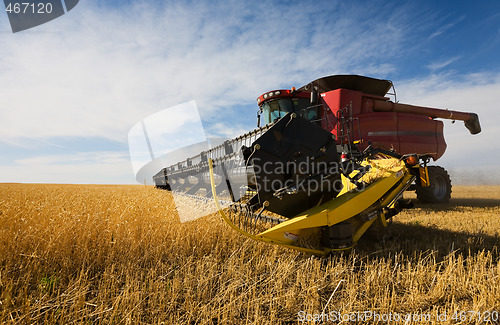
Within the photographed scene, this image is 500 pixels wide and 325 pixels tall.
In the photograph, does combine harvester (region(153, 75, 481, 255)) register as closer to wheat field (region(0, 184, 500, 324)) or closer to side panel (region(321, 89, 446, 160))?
wheat field (region(0, 184, 500, 324))

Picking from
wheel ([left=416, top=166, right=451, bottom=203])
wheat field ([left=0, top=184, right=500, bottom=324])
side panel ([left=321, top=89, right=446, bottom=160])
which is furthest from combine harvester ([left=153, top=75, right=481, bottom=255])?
wheel ([left=416, top=166, right=451, bottom=203])

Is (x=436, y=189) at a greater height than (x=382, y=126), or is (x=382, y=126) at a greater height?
(x=382, y=126)

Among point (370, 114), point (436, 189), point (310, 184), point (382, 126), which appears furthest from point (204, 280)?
point (436, 189)

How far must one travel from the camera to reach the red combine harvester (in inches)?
206

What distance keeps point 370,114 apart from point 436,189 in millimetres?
2654

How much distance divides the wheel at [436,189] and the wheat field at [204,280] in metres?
3.47

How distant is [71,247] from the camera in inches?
82.3

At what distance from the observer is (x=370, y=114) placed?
18.2ft

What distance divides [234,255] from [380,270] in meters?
1.23

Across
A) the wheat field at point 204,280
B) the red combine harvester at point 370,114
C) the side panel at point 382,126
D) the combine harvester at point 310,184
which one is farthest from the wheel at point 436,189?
the wheat field at point 204,280

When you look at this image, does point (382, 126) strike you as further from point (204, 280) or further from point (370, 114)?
point (204, 280)

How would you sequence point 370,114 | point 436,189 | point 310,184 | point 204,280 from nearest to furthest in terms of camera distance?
point 204,280, point 310,184, point 370,114, point 436,189

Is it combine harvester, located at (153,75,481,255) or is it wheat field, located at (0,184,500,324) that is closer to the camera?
wheat field, located at (0,184,500,324)

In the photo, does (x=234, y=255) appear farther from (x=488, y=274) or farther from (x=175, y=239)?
(x=488, y=274)
